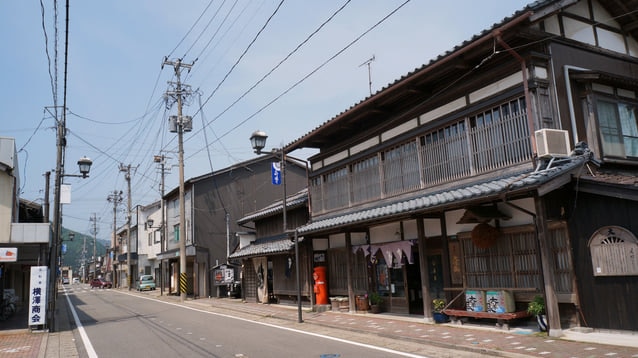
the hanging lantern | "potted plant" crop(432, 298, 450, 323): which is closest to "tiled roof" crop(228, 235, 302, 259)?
"potted plant" crop(432, 298, 450, 323)

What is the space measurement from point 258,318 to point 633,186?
48.5ft

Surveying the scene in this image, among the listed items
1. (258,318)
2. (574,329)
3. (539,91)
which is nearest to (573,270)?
(574,329)

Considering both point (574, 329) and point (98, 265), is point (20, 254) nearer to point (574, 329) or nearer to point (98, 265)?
point (574, 329)

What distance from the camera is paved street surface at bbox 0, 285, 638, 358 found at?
9.57 metres

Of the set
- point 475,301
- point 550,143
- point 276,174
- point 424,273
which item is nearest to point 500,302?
point 475,301

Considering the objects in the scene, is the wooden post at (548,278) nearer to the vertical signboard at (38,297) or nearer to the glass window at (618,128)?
the glass window at (618,128)

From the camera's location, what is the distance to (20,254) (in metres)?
21.4

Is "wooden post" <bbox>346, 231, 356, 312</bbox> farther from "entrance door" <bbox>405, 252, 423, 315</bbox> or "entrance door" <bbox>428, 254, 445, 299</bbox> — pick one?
"entrance door" <bbox>428, 254, 445, 299</bbox>

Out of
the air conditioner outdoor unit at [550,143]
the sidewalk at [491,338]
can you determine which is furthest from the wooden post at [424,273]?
the air conditioner outdoor unit at [550,143]

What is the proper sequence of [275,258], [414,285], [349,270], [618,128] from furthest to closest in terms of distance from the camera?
1. [275,258]
2. [349,270]
3. [414,285]
4. [618,128]

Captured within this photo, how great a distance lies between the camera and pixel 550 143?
36.6 ft

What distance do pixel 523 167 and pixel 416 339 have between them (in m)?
5.13

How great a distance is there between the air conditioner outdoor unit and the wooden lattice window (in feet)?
6.58

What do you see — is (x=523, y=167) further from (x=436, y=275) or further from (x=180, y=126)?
(x=180, y=126)
